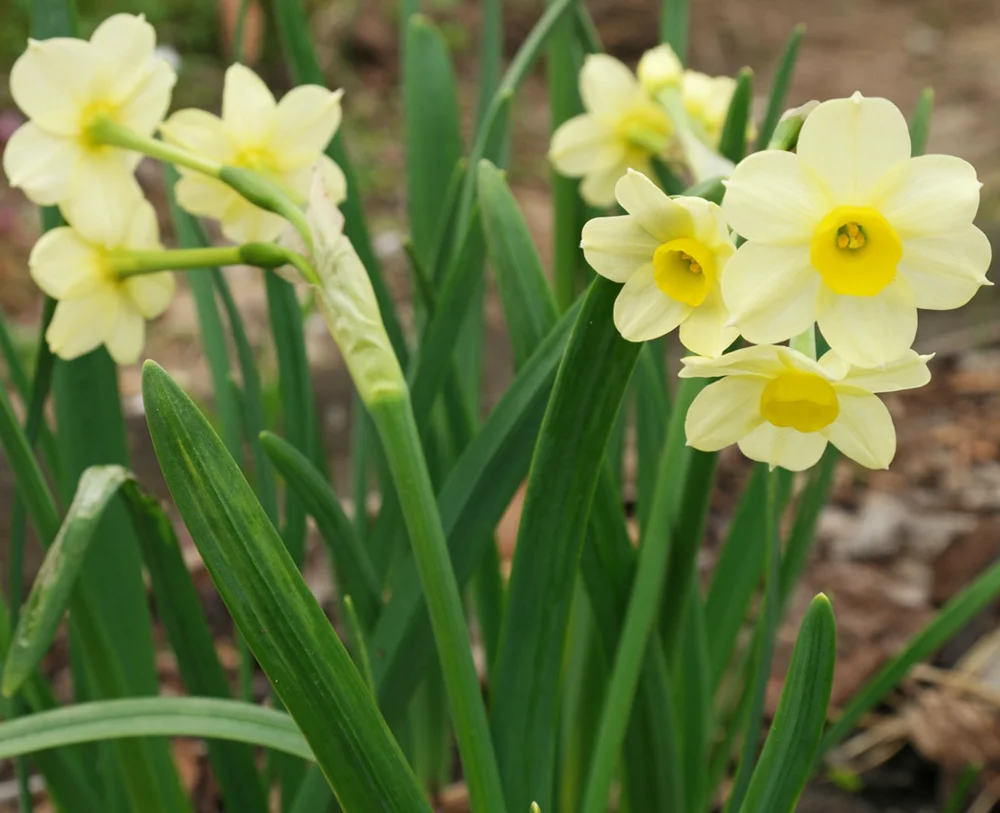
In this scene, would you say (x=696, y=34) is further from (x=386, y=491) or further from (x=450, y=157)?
(x=386, y=491)

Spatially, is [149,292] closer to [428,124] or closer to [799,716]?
[428,124]

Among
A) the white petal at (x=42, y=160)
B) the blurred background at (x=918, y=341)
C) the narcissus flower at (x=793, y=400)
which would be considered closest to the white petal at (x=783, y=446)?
the narcissus flower at (x=793, y=400)

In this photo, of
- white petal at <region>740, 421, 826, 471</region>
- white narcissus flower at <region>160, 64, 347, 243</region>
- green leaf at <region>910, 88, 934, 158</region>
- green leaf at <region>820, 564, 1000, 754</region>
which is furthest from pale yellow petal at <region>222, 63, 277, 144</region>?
green leaf at <region>820, 564, 1000, 754</region>

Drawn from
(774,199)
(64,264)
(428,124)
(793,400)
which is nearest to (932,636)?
(793,400)

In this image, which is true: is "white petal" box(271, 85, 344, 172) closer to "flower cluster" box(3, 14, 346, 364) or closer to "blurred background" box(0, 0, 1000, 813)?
"flower cluster" box(3, 14, 346, 364)

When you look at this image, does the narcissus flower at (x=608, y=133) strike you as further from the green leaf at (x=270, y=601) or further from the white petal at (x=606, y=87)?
the green leaf at (x=270, y=601)

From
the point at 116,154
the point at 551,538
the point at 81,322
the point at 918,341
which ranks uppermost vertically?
the point at 918,341

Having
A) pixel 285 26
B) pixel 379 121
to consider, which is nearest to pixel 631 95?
pixel 285 26
